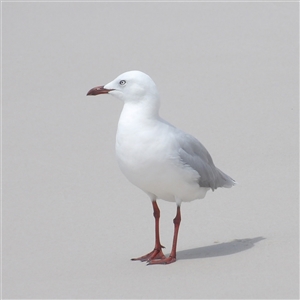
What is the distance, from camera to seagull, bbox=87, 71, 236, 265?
20.8 ft

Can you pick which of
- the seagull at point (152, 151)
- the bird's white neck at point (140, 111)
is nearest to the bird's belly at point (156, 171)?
the seagull at point (152, 151)

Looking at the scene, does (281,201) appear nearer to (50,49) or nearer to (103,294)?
(103,294)

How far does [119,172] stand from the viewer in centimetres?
939

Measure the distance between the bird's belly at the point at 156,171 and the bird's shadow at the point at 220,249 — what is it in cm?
53

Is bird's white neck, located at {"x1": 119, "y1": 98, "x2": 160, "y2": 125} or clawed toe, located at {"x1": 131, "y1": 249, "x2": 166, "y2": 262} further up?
bird's white neck, located at {"x1": 119, "y1": 98, "x2": 160, "y2": 125}

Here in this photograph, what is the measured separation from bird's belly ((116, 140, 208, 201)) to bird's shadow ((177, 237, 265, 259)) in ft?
1.72

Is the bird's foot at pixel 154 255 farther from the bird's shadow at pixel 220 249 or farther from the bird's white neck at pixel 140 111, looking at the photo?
the bird's white neck at pixel 140 111

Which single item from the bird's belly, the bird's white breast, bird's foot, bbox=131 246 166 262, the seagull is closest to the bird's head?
the seagull

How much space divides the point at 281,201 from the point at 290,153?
1.49 meters

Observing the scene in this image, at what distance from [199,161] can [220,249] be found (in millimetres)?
758

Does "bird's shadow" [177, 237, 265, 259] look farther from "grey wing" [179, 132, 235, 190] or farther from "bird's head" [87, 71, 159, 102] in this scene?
"bird's head" [87, 71, 159, 102]

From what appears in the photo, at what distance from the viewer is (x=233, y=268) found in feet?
20.2

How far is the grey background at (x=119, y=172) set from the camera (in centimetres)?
629

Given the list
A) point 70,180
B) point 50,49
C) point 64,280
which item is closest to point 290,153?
point 70,180
